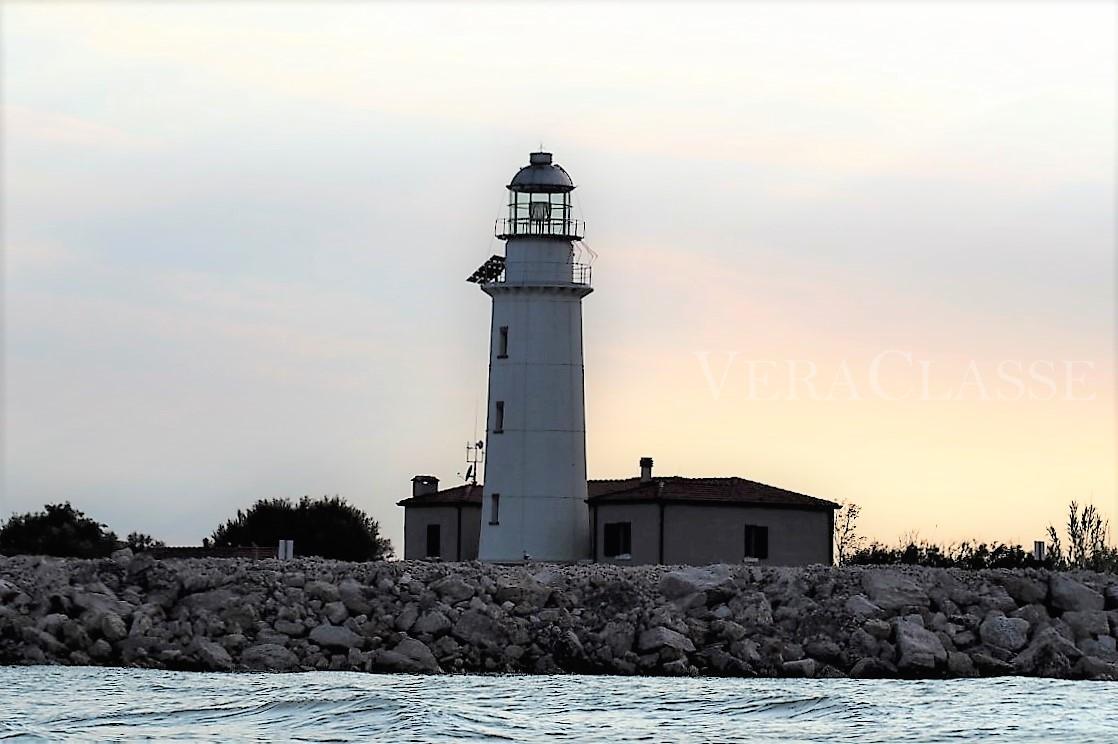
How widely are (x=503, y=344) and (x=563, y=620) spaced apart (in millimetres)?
11800

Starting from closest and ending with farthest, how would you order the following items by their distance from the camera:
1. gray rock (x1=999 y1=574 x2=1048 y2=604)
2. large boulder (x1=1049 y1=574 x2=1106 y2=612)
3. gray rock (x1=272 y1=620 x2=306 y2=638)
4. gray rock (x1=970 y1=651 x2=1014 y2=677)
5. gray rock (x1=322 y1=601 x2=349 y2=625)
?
gray rock (x1=970 y1=651 x2=1014 y2=677) < gray rock (x1=272 y1=620 x2=306 y2=638) < gray rock (x1=322 y1=601 x2=349 y2=625) < large boulder (x1=1049 y1=574 x2=1106 y2=612) < gray rock (x1=999 y1=574 x2=1048 y2=604)

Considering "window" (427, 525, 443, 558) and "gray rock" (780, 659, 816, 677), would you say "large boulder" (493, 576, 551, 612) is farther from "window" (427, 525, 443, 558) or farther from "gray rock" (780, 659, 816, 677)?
"window" (427, 525, 443, 558)

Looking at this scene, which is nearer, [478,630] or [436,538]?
[478,630]

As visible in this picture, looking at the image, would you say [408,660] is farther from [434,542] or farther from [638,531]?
[434,542]

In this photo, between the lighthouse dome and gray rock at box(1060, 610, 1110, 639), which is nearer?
gray rock at box(1060, 610, 1110, 639)

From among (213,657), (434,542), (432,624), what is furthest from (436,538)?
(213,657)

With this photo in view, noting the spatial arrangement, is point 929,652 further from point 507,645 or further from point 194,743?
point 194,743

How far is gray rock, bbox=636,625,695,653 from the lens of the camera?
36031mm

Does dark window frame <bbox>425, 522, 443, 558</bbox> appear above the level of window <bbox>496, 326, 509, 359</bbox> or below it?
below

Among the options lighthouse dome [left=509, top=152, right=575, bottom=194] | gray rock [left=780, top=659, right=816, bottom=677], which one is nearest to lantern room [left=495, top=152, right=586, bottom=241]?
lighthouse dome [left=509, top=152, right=575, bottom=194]

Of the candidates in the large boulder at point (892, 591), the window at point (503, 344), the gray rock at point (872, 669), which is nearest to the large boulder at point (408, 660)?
the gray rock at point (872, 669)

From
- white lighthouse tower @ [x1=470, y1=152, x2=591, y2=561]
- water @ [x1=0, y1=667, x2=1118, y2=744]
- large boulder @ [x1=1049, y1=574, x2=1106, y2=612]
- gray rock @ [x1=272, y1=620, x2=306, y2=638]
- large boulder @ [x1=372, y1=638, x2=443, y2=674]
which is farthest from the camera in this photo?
white lighthouse tower @ [x1=470, y1=152, x2=591, y2=561]

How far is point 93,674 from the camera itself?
3400cm

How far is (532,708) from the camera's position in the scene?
30.1 metres
